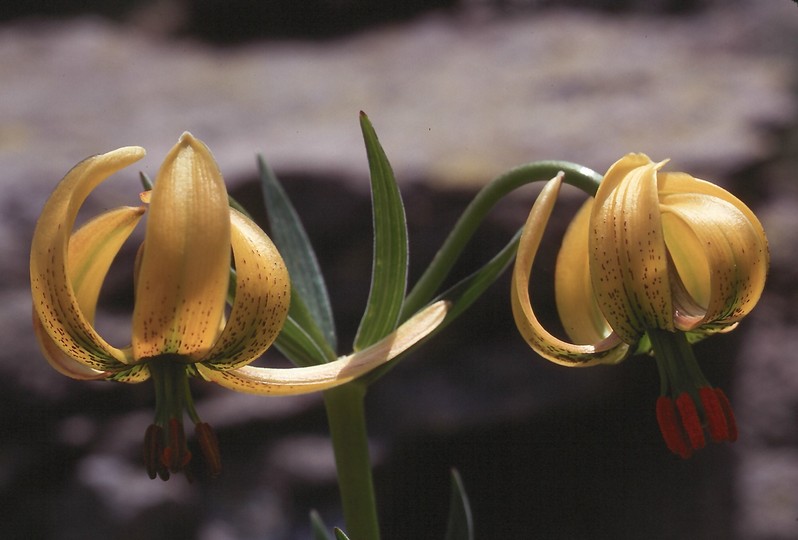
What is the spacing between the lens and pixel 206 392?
2.11m

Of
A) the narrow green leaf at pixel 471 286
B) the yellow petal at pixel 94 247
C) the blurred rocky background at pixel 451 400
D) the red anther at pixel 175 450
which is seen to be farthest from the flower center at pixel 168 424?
the blurred rocky background at pixel 451 400

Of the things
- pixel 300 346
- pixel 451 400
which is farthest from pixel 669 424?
pixel 451 400

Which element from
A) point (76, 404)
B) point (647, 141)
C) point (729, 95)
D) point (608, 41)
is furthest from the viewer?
point (608, 41)

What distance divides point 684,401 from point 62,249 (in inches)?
24.1

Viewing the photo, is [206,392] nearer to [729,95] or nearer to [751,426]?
[751,426]

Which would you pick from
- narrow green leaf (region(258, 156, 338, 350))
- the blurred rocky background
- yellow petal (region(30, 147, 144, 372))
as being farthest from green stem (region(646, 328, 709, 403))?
the blurred rocky background

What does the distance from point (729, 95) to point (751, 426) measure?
102 cm

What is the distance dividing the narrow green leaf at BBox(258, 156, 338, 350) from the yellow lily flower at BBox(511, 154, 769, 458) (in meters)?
0.35

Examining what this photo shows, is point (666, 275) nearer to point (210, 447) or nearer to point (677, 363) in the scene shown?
point (677, 363)

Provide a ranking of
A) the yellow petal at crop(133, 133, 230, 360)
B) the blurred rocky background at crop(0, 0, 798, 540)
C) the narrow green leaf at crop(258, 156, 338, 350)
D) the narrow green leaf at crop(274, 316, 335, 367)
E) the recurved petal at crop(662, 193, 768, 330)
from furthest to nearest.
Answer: the blurred rocky background at crop(0, 0, 798, 540) < the narrow green leaf at crop(258, 156, 338, 350) < the narrow green leaf at crop(274, 316, 335, 367) < the recurved petal at crop(662, 193, 768, 330) < the yellow petal at crop(133, 133, 230, 360)

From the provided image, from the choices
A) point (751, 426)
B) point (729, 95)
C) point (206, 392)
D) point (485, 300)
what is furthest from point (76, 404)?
point (729, 95)

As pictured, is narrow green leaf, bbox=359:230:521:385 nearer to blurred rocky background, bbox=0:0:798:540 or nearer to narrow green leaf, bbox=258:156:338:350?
narrow green leaf, bbox=258:156:338:350

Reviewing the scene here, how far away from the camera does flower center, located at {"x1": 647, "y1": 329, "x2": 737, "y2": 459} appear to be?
31.4 inches

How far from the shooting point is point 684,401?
0.80m
